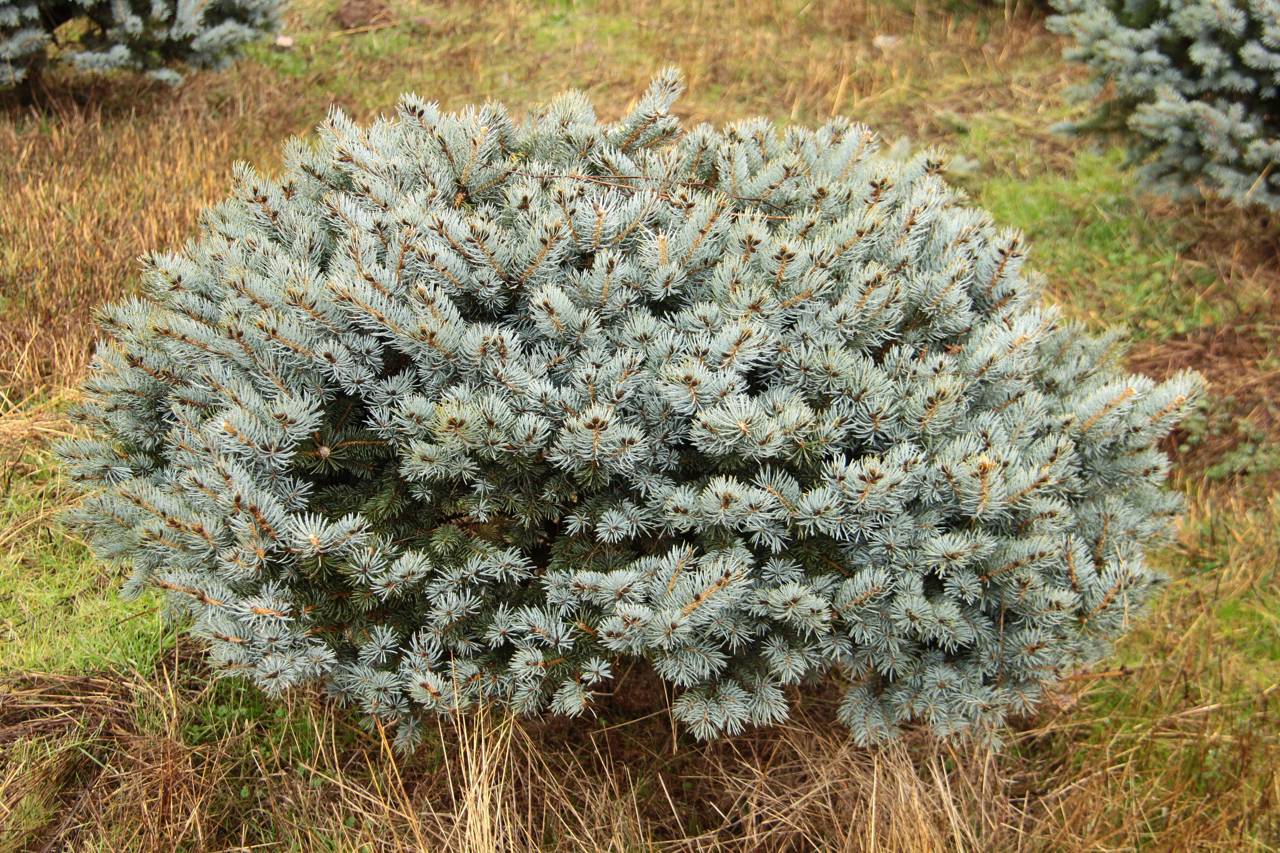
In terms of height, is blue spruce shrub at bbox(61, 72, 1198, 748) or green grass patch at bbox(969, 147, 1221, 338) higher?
blue spruce shrub at bbox(61, 72, 1198, 748)

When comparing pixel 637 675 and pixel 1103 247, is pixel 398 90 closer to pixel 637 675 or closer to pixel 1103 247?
pixel 1103 247

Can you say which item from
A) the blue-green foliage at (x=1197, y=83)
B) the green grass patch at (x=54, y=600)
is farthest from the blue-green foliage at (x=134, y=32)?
the blue-green foliage at (x=1197, y=83)

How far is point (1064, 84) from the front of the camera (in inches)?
263

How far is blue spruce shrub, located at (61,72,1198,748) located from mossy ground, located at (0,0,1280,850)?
38 centimetres

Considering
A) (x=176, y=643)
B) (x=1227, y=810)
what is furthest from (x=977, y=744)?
(x=176, y=643)

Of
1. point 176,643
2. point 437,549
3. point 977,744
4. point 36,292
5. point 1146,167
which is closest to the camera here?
point 437,549

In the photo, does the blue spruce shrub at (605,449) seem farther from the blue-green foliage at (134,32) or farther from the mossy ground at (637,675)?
the blue-green foliage at (134,32)

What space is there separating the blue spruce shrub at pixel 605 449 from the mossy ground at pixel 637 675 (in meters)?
0.38

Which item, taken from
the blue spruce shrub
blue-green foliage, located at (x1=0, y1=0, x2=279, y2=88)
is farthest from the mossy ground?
the blue spruce shrub

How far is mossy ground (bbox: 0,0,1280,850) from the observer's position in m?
2.66

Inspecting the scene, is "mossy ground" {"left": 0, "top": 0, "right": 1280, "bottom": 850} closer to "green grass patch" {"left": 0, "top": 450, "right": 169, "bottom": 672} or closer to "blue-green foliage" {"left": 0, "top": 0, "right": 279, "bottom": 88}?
"green grass patch" {"left": 0, "top": 450, "right": 169, "bottom": 672}

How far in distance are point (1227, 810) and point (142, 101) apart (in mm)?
6213

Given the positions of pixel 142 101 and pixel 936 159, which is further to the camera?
pixel 142 101

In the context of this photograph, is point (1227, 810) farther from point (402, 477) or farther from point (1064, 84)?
point (1064, 84)
